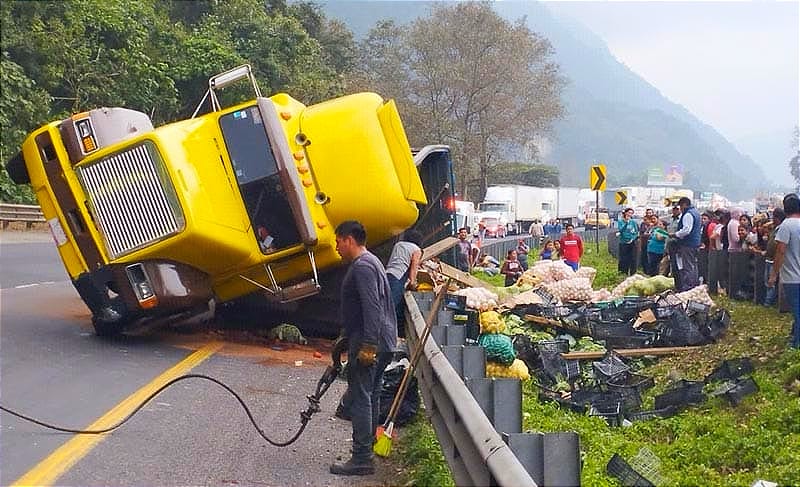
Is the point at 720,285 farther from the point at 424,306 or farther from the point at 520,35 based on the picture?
the point at 520,35

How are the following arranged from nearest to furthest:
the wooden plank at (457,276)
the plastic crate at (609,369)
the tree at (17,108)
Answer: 1. the plastic crate at (609,369)
2. the wooden plank at (457,276)
3. the tree at (17,108)

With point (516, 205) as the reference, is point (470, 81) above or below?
above

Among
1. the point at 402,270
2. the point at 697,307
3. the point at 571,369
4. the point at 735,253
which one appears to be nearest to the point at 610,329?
the point at 697,307

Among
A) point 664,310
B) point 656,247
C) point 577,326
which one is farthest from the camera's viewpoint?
point 656,247

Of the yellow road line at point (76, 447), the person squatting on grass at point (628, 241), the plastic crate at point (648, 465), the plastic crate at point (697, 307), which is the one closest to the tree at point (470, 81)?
the person squatting on grass at point (628, 241)

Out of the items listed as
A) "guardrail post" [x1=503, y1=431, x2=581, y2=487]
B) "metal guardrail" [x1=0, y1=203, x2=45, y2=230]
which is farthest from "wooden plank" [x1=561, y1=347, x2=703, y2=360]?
"metal guardrail" [x1=0, y1=203, x2=45, y2=230]

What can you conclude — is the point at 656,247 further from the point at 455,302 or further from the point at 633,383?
the point at 633,383

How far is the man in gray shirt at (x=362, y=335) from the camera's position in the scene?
674cm

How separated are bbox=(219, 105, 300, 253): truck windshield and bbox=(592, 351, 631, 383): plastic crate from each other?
145 inches

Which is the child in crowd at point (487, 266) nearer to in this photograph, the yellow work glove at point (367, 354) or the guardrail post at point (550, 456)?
the yellow work glove at point (367, 354)

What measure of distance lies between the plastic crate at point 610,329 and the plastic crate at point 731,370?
83.4 inches

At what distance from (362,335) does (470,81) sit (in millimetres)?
46517

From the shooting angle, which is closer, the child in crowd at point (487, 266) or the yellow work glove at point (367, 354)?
the yellow work glove at point (367, 354)

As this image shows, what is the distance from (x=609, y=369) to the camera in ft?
34.3
